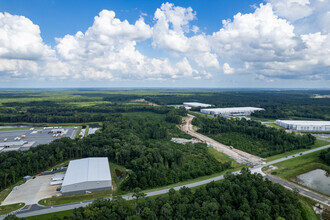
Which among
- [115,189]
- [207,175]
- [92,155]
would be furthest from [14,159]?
[207,175]

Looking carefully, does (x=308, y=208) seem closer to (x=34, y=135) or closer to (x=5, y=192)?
(x=5, y=192)

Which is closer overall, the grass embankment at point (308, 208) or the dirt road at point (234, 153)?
the grass embankment at point (308, 208)

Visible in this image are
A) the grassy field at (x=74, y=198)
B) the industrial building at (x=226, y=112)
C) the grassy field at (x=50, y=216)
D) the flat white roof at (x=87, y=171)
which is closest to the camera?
the grassy field at (x=50, y=216)

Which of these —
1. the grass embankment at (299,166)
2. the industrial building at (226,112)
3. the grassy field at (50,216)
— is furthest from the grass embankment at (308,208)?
the industrial building at (226,112)

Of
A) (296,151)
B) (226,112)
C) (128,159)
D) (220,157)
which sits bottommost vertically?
(220,157)

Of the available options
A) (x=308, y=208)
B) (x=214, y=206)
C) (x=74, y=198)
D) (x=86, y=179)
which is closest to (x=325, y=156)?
(x=308, y=208)

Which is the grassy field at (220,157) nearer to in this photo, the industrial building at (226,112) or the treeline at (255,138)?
the treeline at (255,138)

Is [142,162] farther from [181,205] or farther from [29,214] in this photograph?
[29,214]
